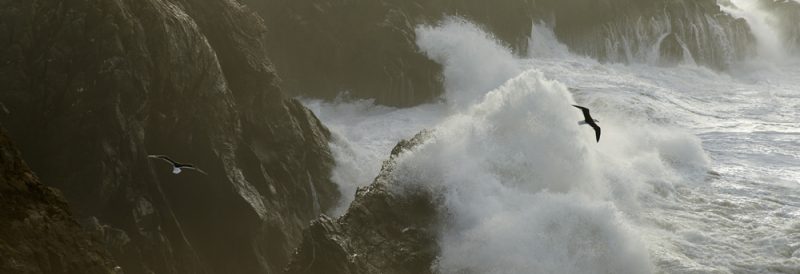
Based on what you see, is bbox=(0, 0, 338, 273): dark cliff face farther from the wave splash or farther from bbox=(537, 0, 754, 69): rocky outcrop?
bbox=(537, 0, 754, 69): rocky outcrop

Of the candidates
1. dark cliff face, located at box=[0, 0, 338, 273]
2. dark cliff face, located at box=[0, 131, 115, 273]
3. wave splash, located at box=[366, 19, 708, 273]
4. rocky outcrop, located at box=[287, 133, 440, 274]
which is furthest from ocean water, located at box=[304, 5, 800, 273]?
dark cliff face, located at box=[0, 131, 115, 273]

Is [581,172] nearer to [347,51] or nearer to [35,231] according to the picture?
[347,51]

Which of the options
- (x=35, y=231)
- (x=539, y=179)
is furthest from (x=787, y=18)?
(x=35, y=231)

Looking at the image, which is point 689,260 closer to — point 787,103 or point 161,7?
point 161,7

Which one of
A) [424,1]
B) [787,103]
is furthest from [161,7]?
[787,103]

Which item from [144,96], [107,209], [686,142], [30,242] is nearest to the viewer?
[30,242]

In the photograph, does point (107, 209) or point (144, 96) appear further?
point (144, 96)

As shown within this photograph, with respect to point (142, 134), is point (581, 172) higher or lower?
higher

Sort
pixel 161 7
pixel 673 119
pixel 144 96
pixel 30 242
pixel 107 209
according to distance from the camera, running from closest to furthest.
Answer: pixel 30 242 → pixel 107 209 → pixel 144 96 → pixel 161 7 → pixel 673 119

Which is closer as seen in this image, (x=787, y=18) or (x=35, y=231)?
(x=35, y=231)
